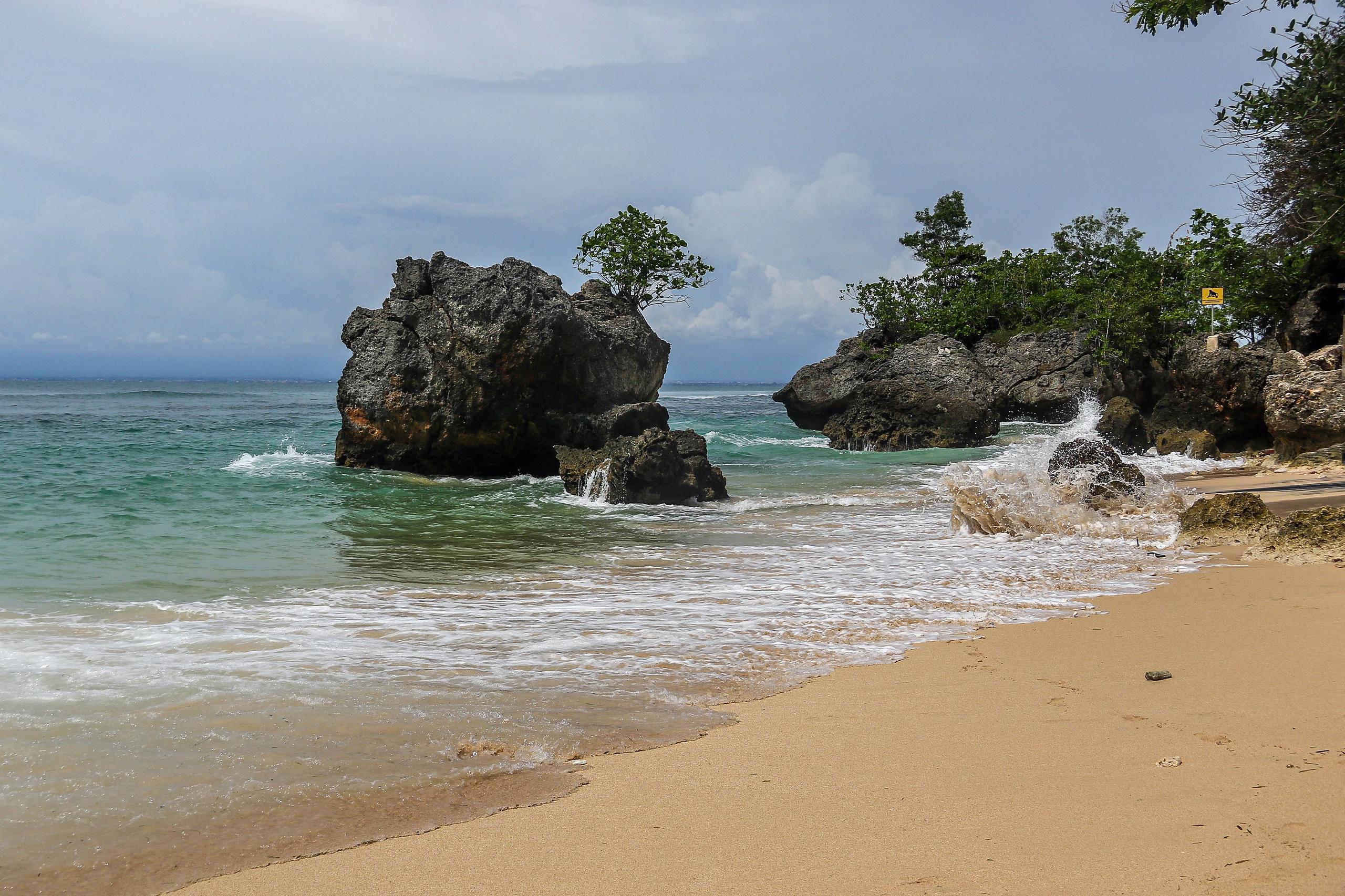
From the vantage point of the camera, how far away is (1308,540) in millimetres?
7191

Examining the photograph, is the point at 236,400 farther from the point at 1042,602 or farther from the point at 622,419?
the point at 1042,602

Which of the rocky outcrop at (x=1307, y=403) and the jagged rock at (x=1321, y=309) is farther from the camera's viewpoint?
the jagged rock at (x=1321, y=309)

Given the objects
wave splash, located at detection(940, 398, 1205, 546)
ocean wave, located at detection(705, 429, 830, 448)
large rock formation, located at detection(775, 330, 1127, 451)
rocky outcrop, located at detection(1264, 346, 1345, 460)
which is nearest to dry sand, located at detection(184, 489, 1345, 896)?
wave splash, located at detection(940, 398, 1205, 546)

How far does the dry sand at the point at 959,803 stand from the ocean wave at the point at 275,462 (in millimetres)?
15634

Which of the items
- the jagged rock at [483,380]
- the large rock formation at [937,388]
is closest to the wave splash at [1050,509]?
the jagged rock at [483,380]

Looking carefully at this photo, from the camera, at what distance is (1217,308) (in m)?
29.1

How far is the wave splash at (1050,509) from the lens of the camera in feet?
31.6

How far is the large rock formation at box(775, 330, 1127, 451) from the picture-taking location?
1112 inches

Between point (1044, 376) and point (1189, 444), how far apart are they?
1523 centimetres

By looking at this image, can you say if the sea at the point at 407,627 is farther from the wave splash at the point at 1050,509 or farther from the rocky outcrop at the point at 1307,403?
the rocky outcrop at the point at 1307,403

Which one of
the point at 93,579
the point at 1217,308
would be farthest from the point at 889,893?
the point at 1217,308

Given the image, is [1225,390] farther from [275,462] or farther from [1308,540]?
[275,462]

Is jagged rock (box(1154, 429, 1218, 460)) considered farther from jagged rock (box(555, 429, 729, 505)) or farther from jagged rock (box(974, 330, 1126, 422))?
jagged rock (box(555, 429, 729, 505))

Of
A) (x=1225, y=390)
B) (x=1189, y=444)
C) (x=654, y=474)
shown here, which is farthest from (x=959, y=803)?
(x=1225, y=390)
